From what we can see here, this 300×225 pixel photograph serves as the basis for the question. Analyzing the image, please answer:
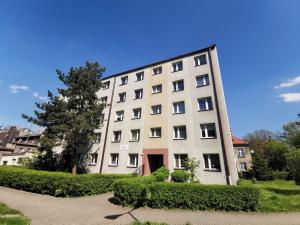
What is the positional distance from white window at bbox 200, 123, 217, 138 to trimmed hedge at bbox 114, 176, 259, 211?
9.54 m

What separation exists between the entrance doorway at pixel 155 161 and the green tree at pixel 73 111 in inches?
315

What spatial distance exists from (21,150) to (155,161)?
38.8m

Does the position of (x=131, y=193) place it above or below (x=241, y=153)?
below

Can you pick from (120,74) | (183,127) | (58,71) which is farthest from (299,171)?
(58,71)

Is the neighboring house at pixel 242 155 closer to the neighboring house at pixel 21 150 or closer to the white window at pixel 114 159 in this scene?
the white window at pixel 114 159

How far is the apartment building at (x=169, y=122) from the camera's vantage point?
18.9 meters

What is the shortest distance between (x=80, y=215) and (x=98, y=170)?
54.8ft

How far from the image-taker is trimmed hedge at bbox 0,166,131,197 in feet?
45.8

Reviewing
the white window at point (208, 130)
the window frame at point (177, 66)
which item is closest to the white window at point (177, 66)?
the window frame at point (177, 66)

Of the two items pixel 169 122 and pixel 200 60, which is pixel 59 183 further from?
pixel 200 60

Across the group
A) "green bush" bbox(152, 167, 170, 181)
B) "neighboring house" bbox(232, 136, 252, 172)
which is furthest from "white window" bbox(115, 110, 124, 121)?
"neighboring house" bbox(232, 136, 252, 172)

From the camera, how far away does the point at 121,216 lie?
372 inches

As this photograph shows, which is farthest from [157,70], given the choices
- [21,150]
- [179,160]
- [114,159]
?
[21,150]

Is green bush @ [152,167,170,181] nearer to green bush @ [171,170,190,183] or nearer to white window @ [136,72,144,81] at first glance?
green bush @ [171,170,190,183]
